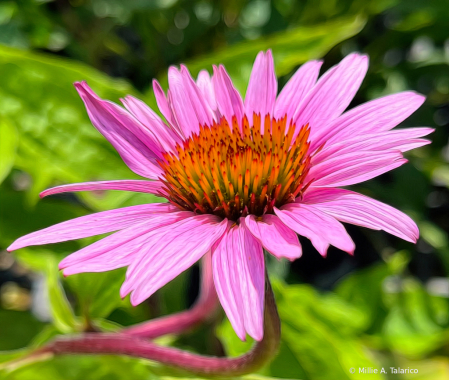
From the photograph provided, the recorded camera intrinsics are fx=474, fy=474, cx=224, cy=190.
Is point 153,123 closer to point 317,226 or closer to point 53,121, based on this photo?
point 317,226

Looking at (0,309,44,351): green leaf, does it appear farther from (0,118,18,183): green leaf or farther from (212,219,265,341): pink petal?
(212,219,265,341): pink petal

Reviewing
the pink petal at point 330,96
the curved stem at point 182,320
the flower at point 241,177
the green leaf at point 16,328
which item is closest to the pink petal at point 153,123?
the flower at point 241,177

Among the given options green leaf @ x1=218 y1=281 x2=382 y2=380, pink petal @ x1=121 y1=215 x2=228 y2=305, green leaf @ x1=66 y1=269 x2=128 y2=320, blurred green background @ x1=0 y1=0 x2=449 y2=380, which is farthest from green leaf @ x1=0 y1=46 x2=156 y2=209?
pink petal @ x1=121 y1=215 x2=228 y2=305

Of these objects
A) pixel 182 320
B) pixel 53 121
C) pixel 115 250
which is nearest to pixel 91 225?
pixel 115 250

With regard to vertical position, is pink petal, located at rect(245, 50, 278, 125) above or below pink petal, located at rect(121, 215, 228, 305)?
above

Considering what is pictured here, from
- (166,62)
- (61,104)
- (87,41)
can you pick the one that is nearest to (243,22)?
(166,62)
